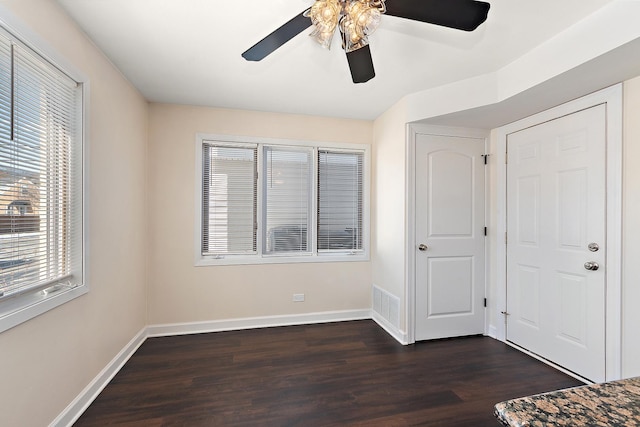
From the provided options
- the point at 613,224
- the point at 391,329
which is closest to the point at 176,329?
the point at 391,329

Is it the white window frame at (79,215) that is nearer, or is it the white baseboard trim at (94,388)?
the white window frame at (79,215)

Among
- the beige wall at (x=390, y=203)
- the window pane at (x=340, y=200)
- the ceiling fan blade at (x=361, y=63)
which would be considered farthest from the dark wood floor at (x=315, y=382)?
the ceiling fan blade at (x=361, y=63)

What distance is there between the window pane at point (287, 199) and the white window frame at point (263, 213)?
0.07 meters

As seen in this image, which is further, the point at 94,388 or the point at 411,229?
the point at 411,229

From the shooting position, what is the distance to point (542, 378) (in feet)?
7.26

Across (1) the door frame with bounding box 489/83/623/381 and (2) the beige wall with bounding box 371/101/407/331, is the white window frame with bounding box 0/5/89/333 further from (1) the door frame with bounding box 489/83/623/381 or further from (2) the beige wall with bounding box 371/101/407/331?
(1) the door frame with bounding box 489/83/623/381

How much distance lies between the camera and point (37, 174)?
4.99 ft

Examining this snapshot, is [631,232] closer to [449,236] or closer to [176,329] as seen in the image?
[449,236]

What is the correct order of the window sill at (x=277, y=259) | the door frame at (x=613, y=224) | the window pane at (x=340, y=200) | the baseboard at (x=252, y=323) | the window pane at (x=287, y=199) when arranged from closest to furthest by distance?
1. the door frame at (x=613, y=224)
2. the baseboard at (x=252, y=323)
3. the window sill at (x=277, y=259)
4. the window pane at (x=287, y=199)
5. the window pane at (x=340, y=200)

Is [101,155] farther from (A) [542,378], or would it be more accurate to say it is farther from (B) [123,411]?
(A) [542,378]

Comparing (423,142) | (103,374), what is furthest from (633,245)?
(103,374)

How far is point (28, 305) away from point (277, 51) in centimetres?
220

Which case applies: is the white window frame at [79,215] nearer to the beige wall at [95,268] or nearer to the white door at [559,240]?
the beige wall at [95,268]

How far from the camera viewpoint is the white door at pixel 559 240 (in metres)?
2.09
